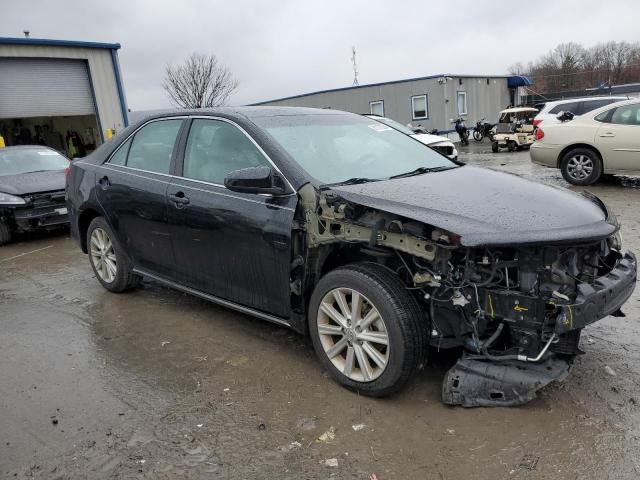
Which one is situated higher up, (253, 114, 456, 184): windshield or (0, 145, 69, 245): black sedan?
(253, 114, 456, 184): windshield

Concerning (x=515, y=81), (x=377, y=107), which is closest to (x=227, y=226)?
(x=377, y=107)

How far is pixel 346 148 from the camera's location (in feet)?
12.5

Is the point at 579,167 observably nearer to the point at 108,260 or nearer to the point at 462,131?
the point at 108,260

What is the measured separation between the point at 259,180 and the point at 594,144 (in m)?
7.94

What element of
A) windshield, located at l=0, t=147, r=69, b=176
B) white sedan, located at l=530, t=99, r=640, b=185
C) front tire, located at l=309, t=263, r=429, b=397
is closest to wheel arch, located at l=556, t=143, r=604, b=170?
white sedan, located at l=530, t=99, r=640, b=185

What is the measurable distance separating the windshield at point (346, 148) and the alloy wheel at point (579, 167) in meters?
6.30

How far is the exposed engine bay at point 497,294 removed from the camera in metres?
2.62

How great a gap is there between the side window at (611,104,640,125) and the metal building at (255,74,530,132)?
17244 mm

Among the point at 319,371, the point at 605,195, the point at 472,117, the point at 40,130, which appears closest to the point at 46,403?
the point at 319,371

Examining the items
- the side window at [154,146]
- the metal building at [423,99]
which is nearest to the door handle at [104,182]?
the side window at [154,146]

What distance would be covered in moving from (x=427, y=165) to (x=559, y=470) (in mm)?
2280

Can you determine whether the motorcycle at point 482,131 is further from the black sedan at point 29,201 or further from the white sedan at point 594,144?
the black sedan at point 29,201

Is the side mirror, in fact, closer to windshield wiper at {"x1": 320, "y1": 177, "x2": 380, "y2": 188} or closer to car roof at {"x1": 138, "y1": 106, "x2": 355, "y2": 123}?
windshield wiper at {"x1": 320, "y1": 177, "x2": 380, "y2": 188}

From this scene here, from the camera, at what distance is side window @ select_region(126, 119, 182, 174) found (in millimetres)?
4215
